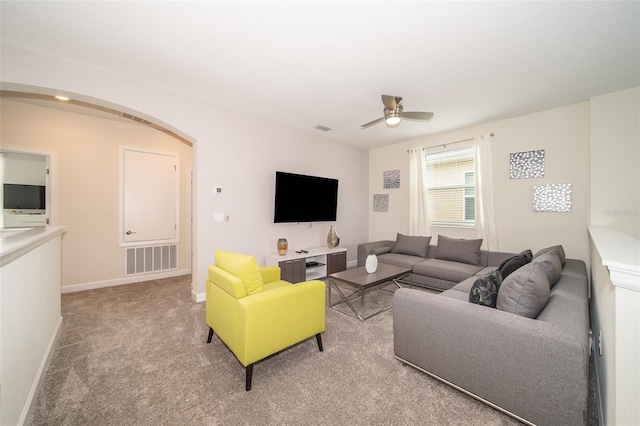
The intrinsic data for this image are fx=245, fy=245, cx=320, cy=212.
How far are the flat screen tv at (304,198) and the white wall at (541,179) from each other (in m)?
1.92

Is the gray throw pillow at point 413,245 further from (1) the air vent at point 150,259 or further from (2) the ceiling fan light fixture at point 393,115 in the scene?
Result: (1) the air vent at point 150,259

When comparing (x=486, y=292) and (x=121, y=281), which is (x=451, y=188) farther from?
(x=121, y=281)

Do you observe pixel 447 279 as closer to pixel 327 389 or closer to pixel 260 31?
pixel 327 389

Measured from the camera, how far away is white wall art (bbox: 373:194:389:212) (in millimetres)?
5883

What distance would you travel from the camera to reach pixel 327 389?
1.85 m

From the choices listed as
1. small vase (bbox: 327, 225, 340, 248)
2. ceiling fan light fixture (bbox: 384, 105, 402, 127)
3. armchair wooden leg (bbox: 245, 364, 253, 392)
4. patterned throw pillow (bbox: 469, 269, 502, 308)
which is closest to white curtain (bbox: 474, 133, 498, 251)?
ceiling fan light fixture (bbox: 384, 105, 402, 127)

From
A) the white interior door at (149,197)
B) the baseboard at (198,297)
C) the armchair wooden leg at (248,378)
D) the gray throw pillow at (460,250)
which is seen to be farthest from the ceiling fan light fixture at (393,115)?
the white interior door at (149,197)

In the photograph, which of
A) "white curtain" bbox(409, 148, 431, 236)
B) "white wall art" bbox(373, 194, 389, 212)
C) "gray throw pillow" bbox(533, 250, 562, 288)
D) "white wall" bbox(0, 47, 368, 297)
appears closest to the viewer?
"gray throw pillow" bbox(533, 250, 562, 288)

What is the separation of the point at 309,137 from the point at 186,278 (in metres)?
3.69

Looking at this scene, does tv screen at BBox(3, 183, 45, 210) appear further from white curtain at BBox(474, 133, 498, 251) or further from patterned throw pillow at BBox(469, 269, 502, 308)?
white curtain at BBox(474, 133, 498, 251)

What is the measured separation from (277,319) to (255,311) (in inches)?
8.8

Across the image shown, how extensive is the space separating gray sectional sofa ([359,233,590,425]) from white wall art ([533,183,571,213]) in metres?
2.08

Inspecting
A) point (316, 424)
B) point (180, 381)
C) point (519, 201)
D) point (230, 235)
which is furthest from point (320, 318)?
point (519, 201)

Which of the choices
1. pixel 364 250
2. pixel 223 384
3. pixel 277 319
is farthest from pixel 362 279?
pixel 364 250
